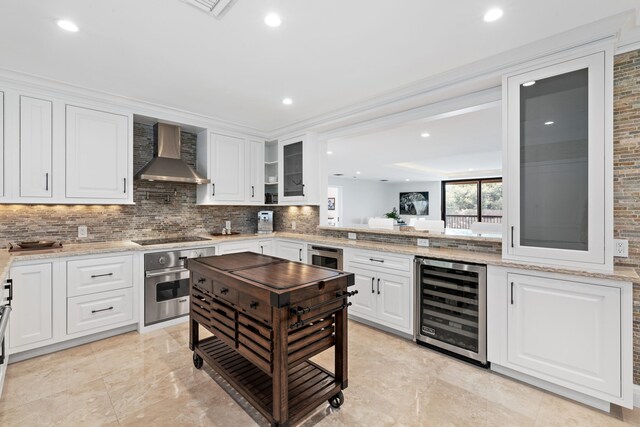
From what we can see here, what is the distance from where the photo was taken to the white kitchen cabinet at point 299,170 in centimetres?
435

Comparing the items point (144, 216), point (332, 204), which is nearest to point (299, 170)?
point (144, 216)

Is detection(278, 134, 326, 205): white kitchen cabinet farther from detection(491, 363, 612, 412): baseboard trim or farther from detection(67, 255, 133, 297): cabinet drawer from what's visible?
detection(491, 363, 612, 412): baseboard trim

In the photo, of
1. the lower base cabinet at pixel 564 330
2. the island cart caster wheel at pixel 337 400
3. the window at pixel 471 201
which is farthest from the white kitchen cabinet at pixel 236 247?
the window at pixel 471 201

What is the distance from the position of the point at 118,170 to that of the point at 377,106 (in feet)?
10.1

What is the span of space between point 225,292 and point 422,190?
437 inches

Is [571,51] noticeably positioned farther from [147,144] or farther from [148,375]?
[147,144]

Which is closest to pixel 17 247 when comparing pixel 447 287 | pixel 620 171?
pixel 447 287

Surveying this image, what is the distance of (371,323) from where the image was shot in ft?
11.4

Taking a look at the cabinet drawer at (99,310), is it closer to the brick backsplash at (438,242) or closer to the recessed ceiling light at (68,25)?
the recessed ceiling light at (68,25)

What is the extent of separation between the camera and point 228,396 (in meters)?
2.18

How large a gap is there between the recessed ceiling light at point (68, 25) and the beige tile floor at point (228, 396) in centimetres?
263

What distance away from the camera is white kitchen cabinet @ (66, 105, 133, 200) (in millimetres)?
3100

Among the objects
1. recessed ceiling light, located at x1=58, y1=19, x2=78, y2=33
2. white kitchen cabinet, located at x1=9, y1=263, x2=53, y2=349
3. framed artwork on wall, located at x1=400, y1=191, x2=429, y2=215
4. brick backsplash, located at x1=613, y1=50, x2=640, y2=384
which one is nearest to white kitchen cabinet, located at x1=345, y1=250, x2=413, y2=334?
brick backsplash, located at x1=613, y1=50, x2=640, y2=384

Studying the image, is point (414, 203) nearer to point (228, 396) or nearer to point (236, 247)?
point (236, 247)
